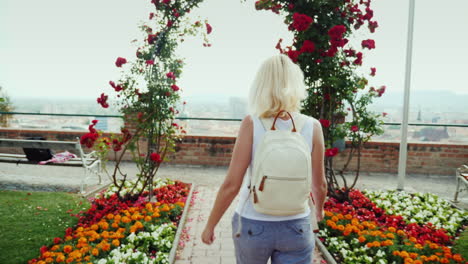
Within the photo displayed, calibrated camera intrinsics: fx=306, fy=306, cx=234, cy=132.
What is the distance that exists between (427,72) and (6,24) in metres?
11.2

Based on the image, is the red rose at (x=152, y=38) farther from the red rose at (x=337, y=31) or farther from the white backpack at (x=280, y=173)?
the white backpack at (x=280, y=173)

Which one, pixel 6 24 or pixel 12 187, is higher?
pixel 6 24

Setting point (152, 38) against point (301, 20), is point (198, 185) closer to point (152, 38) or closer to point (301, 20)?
point (152, 38)

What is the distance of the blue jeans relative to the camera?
1.30 m

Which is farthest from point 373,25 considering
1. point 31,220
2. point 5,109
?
point 5,109

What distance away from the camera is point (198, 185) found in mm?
5711

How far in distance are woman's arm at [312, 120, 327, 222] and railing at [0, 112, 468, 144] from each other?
561 cm

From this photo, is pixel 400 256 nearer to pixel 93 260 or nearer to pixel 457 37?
pixel 93 260

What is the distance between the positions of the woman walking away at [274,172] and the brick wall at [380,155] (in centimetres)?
592

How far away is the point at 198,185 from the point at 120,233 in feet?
8.36

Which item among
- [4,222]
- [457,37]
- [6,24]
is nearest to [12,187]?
[4,222]

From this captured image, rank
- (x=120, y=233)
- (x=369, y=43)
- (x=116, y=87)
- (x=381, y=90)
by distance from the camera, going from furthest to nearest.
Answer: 1. (x=381, y=90)
2. (x=369, y=43)
3. (x=116, y=87)
4. (x=120, y=233)

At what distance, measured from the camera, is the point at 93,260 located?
8.96 ft

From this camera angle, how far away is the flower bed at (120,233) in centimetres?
278
